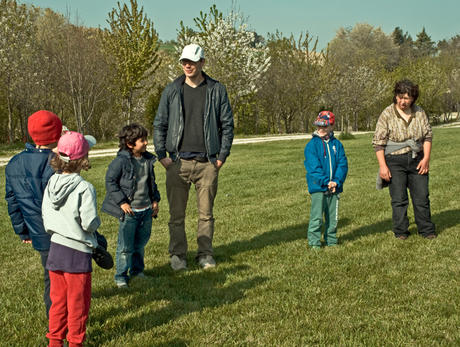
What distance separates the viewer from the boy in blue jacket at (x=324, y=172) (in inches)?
245

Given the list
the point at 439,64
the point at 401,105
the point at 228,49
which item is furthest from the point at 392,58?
the point at 401,105

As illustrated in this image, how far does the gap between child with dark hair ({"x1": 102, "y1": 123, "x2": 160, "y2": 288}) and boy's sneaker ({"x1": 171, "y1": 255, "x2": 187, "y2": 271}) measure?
64 cm

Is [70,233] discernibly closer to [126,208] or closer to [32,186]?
[32,186]

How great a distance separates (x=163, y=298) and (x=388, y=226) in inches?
169

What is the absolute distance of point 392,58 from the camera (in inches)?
3900

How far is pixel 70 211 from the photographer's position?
3314mm

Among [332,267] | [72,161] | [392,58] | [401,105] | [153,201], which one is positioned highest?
[392,58]

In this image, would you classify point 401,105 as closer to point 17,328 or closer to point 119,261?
point 119,261

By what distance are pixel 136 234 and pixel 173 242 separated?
2.30 feet

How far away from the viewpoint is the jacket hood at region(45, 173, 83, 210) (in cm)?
326

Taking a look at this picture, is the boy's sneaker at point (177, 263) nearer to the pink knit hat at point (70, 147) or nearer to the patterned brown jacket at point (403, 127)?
the pink knit hat at point (70, 147)

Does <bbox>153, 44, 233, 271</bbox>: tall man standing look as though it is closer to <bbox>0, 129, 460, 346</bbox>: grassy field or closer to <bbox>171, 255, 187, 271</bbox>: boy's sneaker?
<bbox>171, 255, 187, 271</bbox>: boy's sneaker

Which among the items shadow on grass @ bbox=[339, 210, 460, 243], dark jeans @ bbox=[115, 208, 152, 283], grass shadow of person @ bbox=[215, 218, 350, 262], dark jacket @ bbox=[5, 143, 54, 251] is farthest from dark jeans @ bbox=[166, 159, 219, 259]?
shadow on grass @ bbox=[339, 210, 460, 243]

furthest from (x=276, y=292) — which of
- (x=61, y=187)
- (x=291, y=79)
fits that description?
(x=291, y=79)
